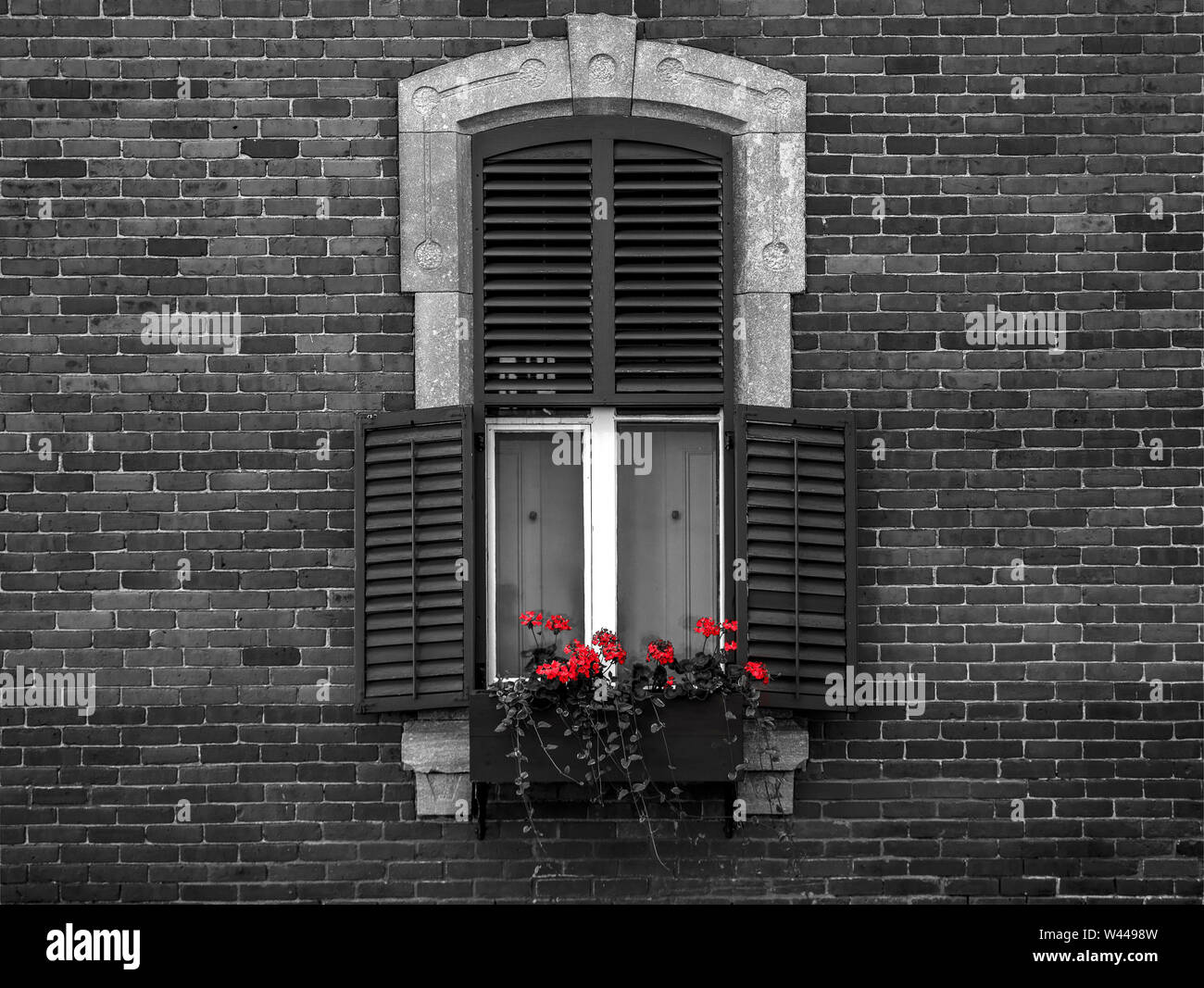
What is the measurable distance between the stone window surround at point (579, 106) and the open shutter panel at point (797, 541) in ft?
0.66

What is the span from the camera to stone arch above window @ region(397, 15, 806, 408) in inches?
218

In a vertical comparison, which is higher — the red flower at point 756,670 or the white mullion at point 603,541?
the white mullion at point 603,541

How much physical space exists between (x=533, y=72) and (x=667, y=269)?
3.45ft

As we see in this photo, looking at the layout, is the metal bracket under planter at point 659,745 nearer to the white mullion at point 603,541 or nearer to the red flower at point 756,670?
the red flower at point 756,670

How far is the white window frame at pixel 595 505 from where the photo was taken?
220 inches

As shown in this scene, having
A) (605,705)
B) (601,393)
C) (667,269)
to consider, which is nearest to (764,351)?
(667,269)

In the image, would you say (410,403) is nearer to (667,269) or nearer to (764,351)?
(667,269)

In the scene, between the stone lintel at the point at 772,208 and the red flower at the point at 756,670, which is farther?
the stone lintel at the point at 772,208

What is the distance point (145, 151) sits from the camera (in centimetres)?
556

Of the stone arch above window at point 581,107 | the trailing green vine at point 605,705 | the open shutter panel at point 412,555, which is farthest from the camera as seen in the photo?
the stone arch above window at point 581,107

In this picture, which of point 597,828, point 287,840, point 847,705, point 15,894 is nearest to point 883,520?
point 847,705

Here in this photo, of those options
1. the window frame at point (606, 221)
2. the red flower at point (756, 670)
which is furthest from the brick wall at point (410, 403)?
the red flower at point (756, 670)

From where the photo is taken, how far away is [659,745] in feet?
17.0

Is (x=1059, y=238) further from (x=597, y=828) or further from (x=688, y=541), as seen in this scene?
(x=597, y=828)
